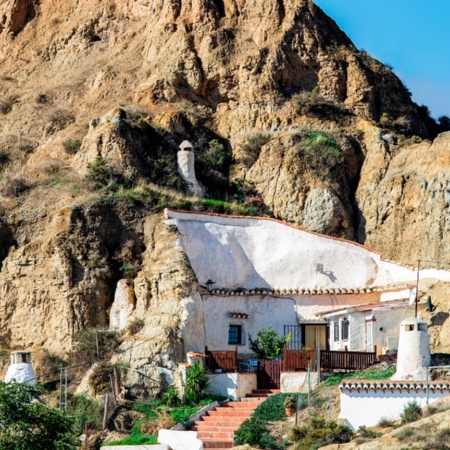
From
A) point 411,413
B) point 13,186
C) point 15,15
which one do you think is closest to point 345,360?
point 411,413

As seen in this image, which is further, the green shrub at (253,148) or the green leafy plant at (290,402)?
the green shrub at (253,148)

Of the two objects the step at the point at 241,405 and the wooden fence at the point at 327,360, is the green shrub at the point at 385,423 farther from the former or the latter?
the step at the point at 241,405

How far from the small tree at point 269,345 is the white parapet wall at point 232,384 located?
1.45 metres

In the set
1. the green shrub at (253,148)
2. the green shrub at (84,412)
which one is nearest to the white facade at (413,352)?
the green shrub at (84,412)

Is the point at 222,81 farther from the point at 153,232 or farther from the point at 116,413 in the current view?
the point at 116,413

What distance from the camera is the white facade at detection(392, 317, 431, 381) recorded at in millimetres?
36156

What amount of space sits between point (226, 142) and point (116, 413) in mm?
17412

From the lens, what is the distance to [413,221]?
156 feet

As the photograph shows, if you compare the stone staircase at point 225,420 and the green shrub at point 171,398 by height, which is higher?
the green shrub at point 171,398

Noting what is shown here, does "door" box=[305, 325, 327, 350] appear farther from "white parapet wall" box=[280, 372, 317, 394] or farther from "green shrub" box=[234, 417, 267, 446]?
"green shrub" box=[234, 417, 267, 446]

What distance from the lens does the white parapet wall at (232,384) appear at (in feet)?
133

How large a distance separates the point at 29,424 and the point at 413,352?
11352mm

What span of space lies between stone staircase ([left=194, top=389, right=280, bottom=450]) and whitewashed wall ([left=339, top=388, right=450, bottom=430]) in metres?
3.77

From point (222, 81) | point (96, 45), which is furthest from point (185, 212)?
point (96, 45)
